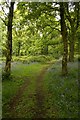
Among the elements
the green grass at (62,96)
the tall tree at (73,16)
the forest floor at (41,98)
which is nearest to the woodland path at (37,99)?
the forest floor at (41,98)

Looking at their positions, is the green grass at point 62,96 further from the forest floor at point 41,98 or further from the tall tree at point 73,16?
the tall tree at point 73,16

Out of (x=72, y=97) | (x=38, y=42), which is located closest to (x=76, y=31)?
(x=38, y=42)

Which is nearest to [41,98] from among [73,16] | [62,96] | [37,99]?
[37,99]

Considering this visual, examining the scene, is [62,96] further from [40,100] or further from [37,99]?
[37,99]

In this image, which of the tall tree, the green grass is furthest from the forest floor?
the tall tree

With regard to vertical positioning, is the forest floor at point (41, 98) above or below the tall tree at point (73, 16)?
below

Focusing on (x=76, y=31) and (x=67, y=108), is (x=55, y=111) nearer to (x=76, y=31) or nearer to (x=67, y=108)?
(x=67, y=108)

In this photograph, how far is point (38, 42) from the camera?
42531 mm

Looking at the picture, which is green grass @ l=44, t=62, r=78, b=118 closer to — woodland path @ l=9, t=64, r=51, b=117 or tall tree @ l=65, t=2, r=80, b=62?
woodland path @ l=9, t=64, r=51, b=117

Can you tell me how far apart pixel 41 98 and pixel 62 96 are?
1.70 meters

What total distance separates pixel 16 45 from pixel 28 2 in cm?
3931

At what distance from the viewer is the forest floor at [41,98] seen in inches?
608

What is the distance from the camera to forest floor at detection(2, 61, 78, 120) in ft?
50.7

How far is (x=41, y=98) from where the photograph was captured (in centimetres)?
1833
